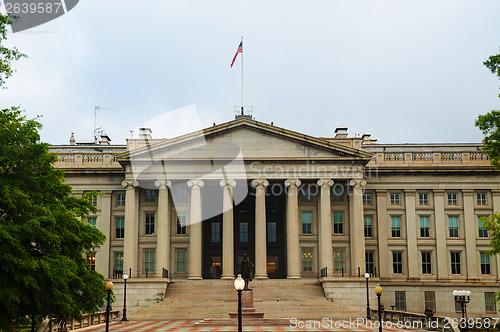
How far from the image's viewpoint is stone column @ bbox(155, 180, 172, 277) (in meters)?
59.2

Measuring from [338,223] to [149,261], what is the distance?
1898 centimetres

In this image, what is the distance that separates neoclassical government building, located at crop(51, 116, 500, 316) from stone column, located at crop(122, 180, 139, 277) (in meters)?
0.10

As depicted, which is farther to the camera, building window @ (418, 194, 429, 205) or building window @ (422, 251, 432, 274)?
building window @ (418, 194, 429, 205)

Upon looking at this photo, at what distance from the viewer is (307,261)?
6303 centimetres

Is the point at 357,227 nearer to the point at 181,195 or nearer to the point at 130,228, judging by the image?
the point at 181,195

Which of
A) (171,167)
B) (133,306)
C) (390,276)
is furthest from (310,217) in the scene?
(133,306)

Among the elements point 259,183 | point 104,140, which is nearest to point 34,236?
point 259,183

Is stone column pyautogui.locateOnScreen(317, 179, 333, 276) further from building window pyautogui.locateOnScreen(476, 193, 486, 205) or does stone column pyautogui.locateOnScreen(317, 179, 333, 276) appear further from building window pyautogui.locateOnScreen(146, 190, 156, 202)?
building window pyautogui.locateOnScreen(146, 190, 156, 202)

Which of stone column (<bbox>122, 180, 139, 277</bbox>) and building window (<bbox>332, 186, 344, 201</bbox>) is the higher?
Answer: building window (<bbox>332, 186, 344, 201</bbox>)

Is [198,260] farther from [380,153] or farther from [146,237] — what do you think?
[380,153]

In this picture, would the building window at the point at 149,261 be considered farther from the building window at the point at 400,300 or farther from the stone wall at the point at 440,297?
the building window at the point at 400,300

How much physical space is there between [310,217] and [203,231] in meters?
11.1

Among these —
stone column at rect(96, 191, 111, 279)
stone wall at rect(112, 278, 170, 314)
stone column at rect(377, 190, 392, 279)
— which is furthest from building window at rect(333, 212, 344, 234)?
stone column at rect(96, 191, 111, 279)

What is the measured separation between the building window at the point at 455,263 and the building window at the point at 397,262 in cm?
507
